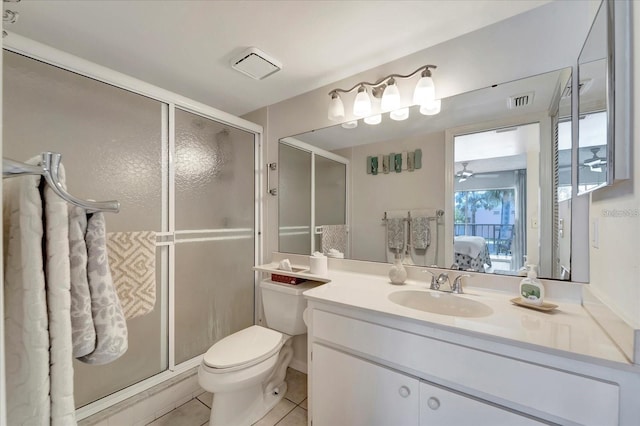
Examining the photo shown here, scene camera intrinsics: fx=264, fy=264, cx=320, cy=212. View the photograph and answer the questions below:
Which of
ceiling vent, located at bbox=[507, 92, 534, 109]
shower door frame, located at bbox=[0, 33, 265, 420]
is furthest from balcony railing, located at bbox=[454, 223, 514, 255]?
shower door frame, located at bbox=[0, 33, 265, 420]

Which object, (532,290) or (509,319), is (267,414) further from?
(532,290)

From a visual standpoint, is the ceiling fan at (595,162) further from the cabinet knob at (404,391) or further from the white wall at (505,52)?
the cabinet knob at (404,391)

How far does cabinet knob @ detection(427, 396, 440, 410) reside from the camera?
971mm

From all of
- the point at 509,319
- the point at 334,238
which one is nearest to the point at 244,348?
the point at 334,238

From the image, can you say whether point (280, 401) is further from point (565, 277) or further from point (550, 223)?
point (550, 223)

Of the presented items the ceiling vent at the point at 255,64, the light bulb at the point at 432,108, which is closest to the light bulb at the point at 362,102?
the light bulb at the point at 432,108

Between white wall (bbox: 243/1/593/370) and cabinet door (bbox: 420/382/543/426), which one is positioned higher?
white wall (bbox: 243/1/593/370)

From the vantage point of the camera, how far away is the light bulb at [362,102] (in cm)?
169

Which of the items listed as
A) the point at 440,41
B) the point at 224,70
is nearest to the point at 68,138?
the point at 224,70

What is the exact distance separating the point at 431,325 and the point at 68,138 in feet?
6.30

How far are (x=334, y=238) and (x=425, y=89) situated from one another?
43.6 inches

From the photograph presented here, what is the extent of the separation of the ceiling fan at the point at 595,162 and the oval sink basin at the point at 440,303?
2.16 feet

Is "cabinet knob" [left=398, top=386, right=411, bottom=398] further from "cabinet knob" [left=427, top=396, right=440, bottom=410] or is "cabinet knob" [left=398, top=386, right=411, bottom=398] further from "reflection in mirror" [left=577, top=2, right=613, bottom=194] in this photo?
"reflection in mirror" [left=577, top=2, right=613, bottom=194]

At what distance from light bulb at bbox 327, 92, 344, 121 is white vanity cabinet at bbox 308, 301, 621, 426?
125 cm
